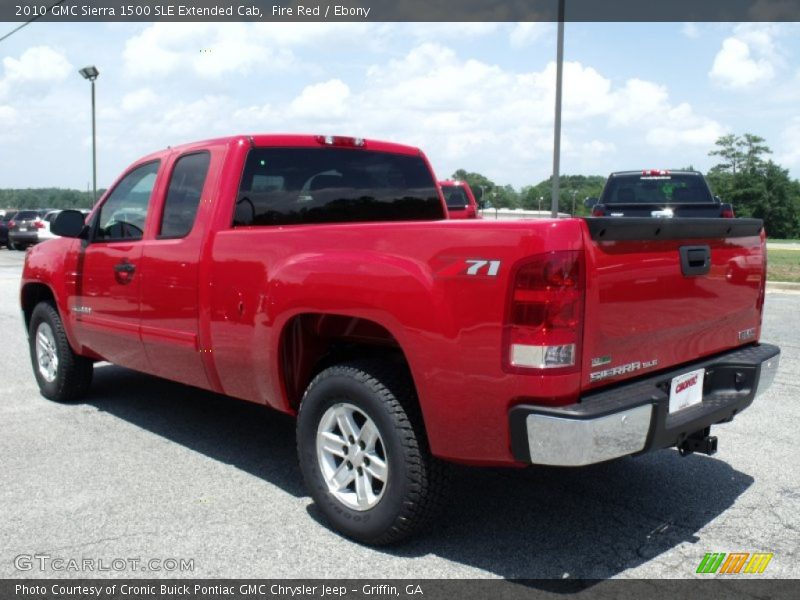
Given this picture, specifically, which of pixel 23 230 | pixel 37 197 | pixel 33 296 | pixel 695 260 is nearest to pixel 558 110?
pixel 33 296

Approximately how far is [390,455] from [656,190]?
1209 centimetres

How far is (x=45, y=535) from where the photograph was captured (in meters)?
3.64

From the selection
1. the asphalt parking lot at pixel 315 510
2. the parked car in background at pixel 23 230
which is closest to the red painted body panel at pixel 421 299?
the asphalt parking lot at pixel 315 510

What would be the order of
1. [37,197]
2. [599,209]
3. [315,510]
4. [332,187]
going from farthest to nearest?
[37,197] < [599,209] < [332,187] < [315,510]

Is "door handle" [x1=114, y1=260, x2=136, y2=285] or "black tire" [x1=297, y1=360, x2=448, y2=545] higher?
"door handle" [x1=114, y1=260, x2=136, y2=285]

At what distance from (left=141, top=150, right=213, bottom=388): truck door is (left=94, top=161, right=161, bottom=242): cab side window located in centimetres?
24

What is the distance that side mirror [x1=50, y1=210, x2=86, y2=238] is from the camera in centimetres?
545

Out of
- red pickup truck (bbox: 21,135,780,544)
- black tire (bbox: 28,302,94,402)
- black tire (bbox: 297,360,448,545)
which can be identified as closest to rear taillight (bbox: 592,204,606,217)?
red pickup truck (bbox: 21,135,780,544)

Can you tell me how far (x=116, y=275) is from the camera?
5133mm

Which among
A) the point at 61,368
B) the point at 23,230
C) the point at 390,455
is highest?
the point at 390,455

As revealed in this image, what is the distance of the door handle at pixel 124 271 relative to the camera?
16.3 feet

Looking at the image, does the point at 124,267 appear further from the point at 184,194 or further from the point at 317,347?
the point at 317,347

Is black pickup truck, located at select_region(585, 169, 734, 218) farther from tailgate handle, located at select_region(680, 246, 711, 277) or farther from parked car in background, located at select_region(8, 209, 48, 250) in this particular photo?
parked car in background, located at select_region(8, 209, 48, 250)

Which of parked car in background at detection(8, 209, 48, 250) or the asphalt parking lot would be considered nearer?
the asphalt parking lot
